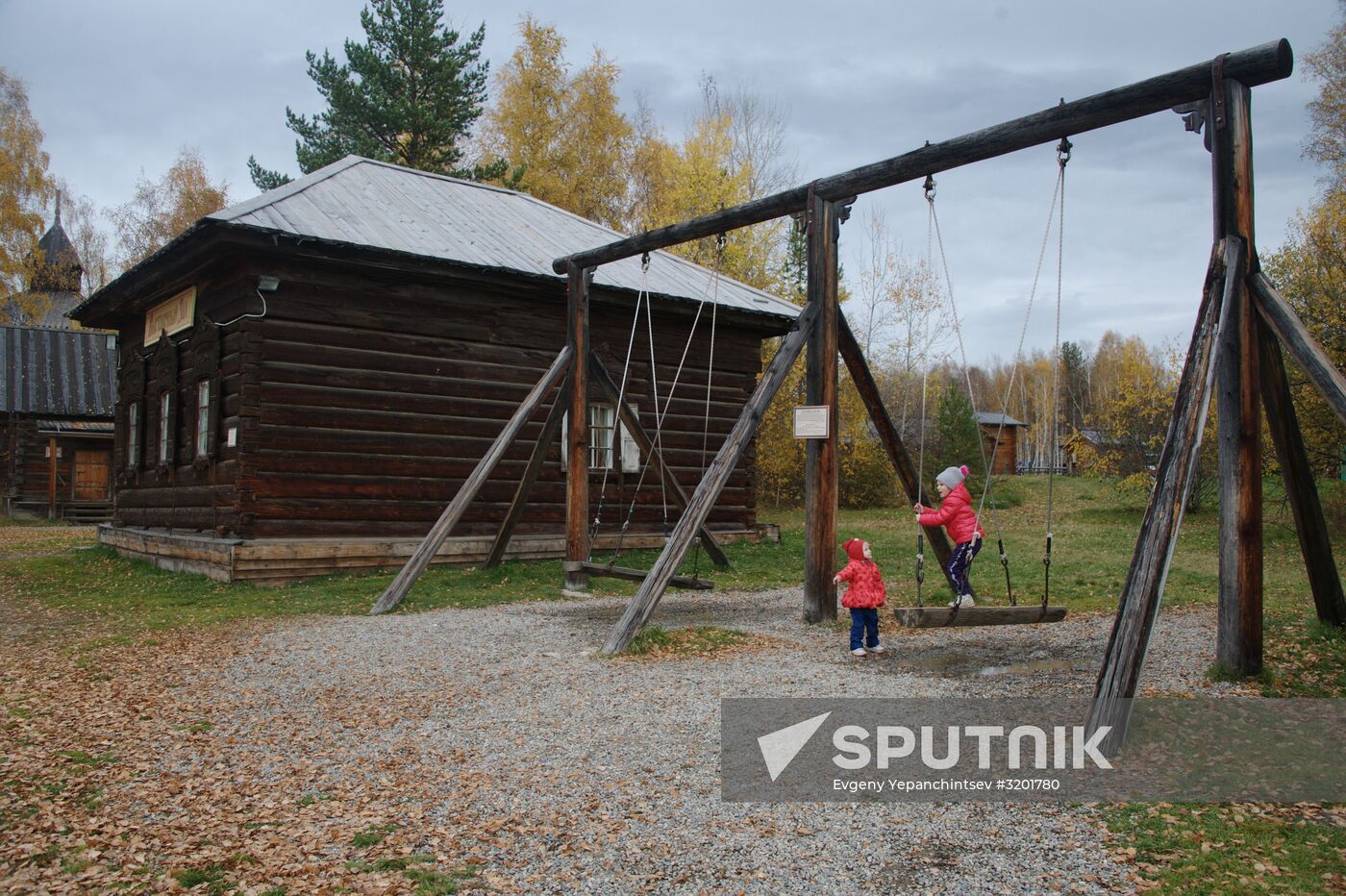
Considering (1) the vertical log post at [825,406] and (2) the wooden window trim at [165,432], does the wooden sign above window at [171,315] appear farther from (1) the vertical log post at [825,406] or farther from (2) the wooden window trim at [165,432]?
(1) the vertical log post at [825,406]

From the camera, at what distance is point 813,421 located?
8.54 m

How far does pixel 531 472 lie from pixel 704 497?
4457mm

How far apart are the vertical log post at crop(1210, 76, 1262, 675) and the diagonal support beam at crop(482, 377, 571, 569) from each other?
7093 mm

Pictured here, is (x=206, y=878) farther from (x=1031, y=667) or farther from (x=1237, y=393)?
(x=1237, y=393)

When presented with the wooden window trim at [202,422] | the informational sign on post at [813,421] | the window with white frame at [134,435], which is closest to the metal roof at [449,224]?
the wooden window trim at [202,422]

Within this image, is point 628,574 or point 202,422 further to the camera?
point 202,422

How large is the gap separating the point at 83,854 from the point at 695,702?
320cm

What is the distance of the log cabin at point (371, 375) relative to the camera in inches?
501

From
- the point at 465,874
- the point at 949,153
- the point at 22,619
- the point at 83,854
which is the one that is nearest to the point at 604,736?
the point at 465,874

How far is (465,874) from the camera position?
12.0ft

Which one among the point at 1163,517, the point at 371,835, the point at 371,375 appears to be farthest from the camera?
the point at 371,375

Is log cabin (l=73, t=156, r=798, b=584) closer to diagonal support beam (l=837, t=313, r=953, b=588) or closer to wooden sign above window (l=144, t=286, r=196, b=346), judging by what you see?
wooden sign above window (l=144, t=286, r=196, b=346)

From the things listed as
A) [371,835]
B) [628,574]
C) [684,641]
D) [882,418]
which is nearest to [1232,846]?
[371,835]

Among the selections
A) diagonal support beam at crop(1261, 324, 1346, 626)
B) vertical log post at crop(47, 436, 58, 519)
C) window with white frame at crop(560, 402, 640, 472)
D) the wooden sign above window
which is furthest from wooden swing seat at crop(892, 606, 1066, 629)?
vertical log post at crop(47, 436, 58, 519)
